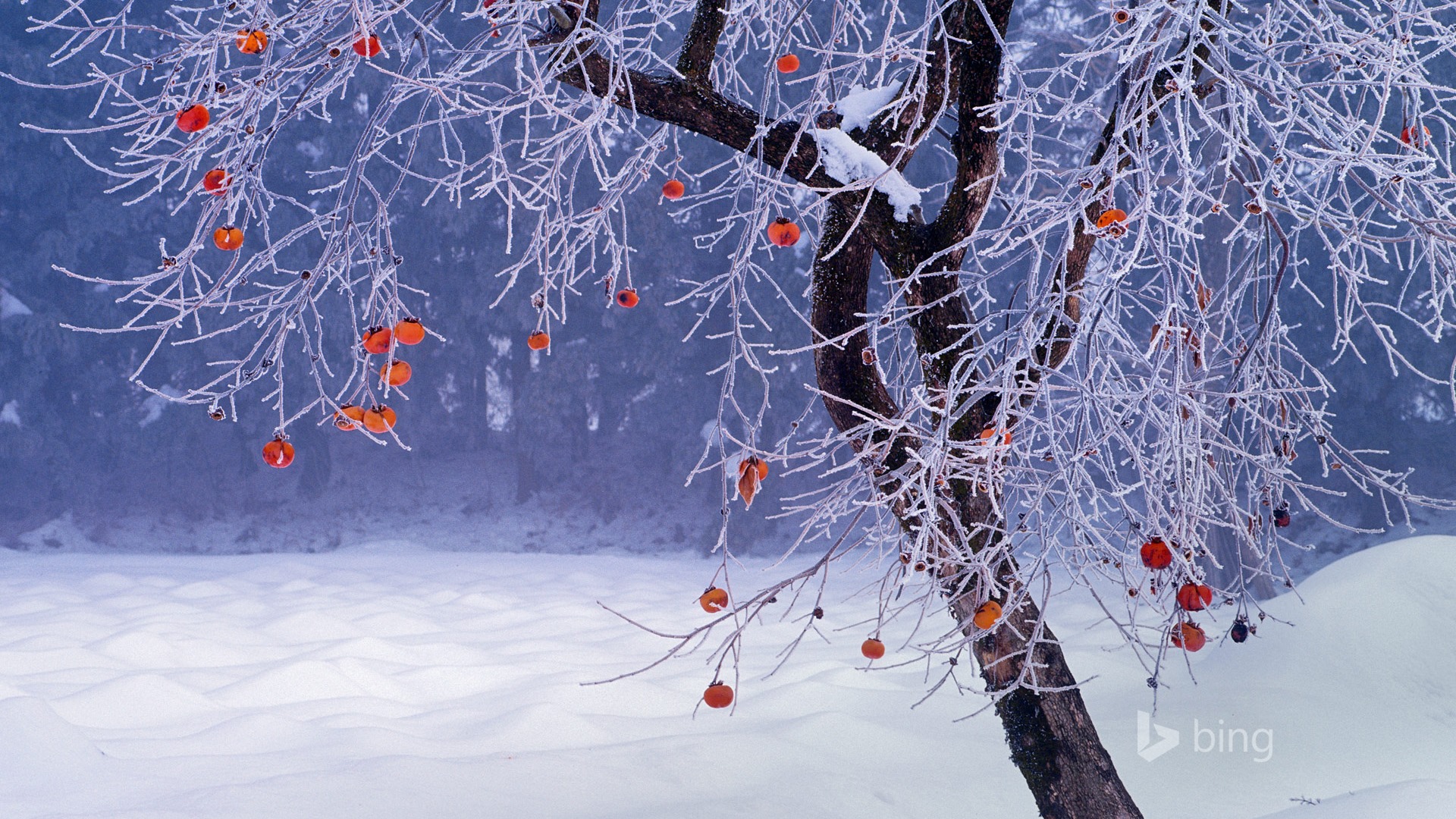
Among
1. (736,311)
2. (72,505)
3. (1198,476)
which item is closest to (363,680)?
(736,311)

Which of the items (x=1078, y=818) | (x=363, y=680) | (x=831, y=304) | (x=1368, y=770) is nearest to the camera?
(x=1078, y=818)

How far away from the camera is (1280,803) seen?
3.13m

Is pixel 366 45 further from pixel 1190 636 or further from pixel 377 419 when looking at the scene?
pixel 1190 636

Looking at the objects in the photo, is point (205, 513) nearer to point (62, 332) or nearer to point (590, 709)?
point (62, 332)

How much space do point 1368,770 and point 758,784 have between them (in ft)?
6.97

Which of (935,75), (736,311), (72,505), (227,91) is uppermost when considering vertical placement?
(935,75)

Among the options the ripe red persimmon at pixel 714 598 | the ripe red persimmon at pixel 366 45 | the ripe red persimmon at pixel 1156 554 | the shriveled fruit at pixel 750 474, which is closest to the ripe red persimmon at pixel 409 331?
the ripe red persimmon at pixel 366 45

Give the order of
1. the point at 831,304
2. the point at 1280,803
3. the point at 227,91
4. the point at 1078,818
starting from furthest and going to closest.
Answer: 1. the point at 1280,803
2. the point at 831,304
3. the point at 1078,818
4. the point at 227,91

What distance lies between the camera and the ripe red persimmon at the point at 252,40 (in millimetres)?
1660

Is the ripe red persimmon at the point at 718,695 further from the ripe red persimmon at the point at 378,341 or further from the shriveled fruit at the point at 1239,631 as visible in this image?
the shriveled fruit at the point at 1239,631

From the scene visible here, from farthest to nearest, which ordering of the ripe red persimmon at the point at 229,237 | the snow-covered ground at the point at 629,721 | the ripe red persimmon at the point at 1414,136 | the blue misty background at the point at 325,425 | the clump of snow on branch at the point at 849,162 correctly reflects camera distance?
the blue misty background at the point at 325,425, the snow-covered ground at the point at 629,721, the clump of snow on branch at the point at 849,162, the ripe red persimmon at the point at 1414,136, the ripe red persimmon at the point at 229,237

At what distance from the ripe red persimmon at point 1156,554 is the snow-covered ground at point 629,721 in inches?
27.6

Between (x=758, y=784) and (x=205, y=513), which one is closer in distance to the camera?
(x=758, y=784)

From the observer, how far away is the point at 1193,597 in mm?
1725
